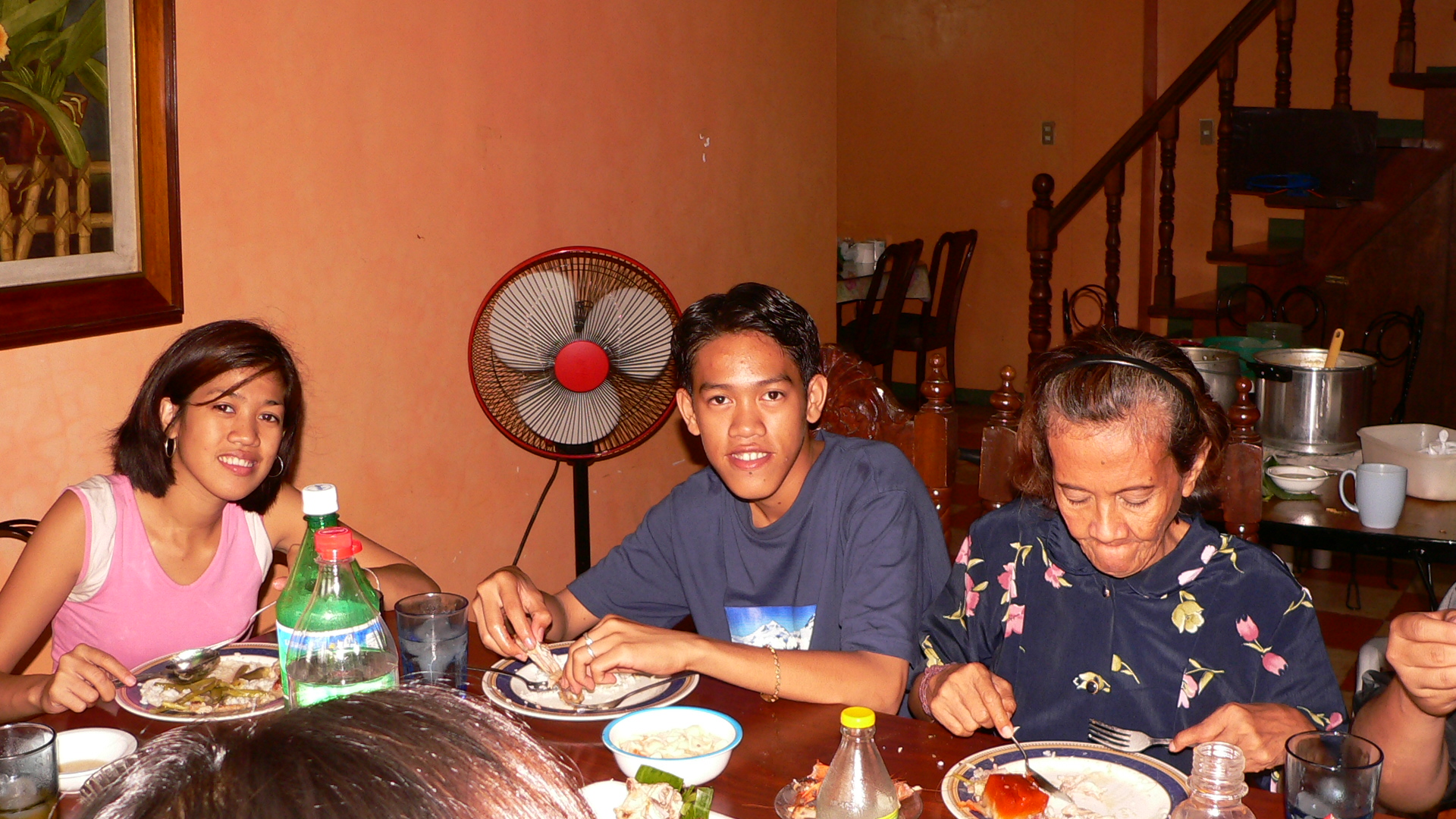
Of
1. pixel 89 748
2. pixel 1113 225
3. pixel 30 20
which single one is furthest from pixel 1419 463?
pixel 1113 225

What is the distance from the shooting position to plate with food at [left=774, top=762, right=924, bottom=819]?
4.12 feet

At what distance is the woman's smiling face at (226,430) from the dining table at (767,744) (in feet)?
1.58

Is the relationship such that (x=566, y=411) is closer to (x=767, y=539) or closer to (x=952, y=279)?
(x=767, y=539)

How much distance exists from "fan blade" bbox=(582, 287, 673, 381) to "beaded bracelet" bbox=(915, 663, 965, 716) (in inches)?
45.0

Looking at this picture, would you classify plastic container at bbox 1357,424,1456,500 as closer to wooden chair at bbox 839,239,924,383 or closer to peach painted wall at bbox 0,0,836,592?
peach painted wall at bbox 0,0,836,592

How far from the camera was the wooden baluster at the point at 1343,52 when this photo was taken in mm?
5516

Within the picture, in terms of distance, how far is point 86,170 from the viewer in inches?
86.1

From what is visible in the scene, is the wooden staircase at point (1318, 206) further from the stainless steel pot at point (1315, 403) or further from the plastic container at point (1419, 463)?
the plastic container at point (1419, 463)

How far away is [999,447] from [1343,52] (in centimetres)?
421

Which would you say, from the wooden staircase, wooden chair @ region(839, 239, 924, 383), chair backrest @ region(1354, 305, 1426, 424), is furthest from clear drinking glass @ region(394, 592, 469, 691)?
wooden chair @ region(839, 239, 924, 383)

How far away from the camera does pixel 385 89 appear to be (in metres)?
2.76

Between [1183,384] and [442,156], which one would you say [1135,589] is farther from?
[442,156]

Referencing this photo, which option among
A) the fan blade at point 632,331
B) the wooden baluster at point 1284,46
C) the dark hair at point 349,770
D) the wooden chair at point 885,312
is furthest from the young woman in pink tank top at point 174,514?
the wooden baluster at point 1284,46

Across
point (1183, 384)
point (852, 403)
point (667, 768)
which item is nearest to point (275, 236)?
point (852, 403)
